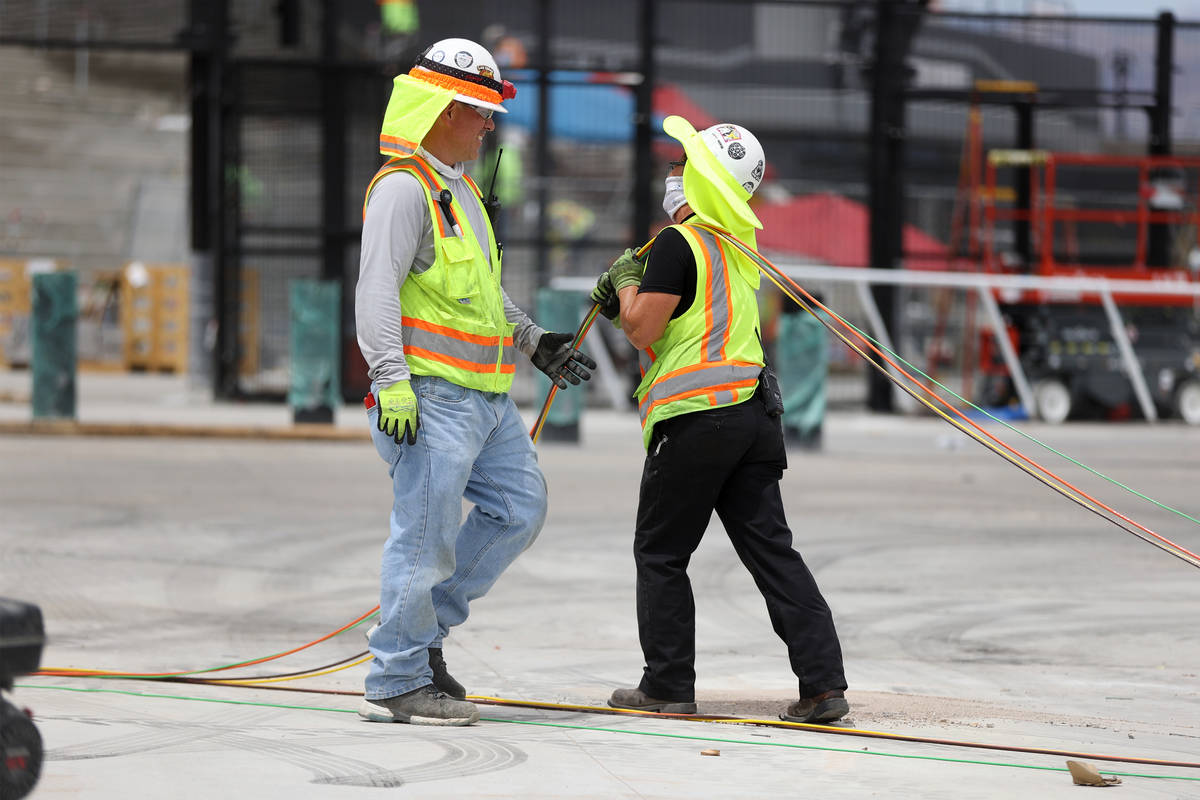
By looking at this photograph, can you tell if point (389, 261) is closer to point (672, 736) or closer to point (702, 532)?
point (702, 532)

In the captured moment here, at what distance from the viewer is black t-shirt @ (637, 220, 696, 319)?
512 cm

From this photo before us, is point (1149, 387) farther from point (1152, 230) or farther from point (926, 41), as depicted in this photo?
point (926, 41)

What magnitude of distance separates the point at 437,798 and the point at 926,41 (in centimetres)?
1974

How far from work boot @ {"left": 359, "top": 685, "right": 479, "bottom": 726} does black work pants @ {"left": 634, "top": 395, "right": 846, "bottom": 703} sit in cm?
65

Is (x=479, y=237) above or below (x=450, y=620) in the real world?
above

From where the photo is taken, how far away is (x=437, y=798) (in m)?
Answer: 4.04

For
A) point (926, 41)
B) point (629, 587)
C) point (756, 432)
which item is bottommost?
point (629, 587)

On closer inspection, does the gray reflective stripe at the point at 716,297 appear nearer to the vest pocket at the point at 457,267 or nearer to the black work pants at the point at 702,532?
the black work pants at the point at 702,532

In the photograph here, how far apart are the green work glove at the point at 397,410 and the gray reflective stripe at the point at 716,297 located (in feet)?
3.24

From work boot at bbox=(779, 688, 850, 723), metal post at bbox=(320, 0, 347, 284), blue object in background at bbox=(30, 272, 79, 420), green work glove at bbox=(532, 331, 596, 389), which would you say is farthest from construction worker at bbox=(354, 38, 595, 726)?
metal post at bbox=(320, 0, 347, 284)

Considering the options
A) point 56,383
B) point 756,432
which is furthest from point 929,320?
point 756,432

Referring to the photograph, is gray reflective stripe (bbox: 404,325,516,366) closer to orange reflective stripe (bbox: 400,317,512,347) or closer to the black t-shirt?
orange reflective stripe (bbox: 400,317,512,347)

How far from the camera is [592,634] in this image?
22.7 ft

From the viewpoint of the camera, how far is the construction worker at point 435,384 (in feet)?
16.0
